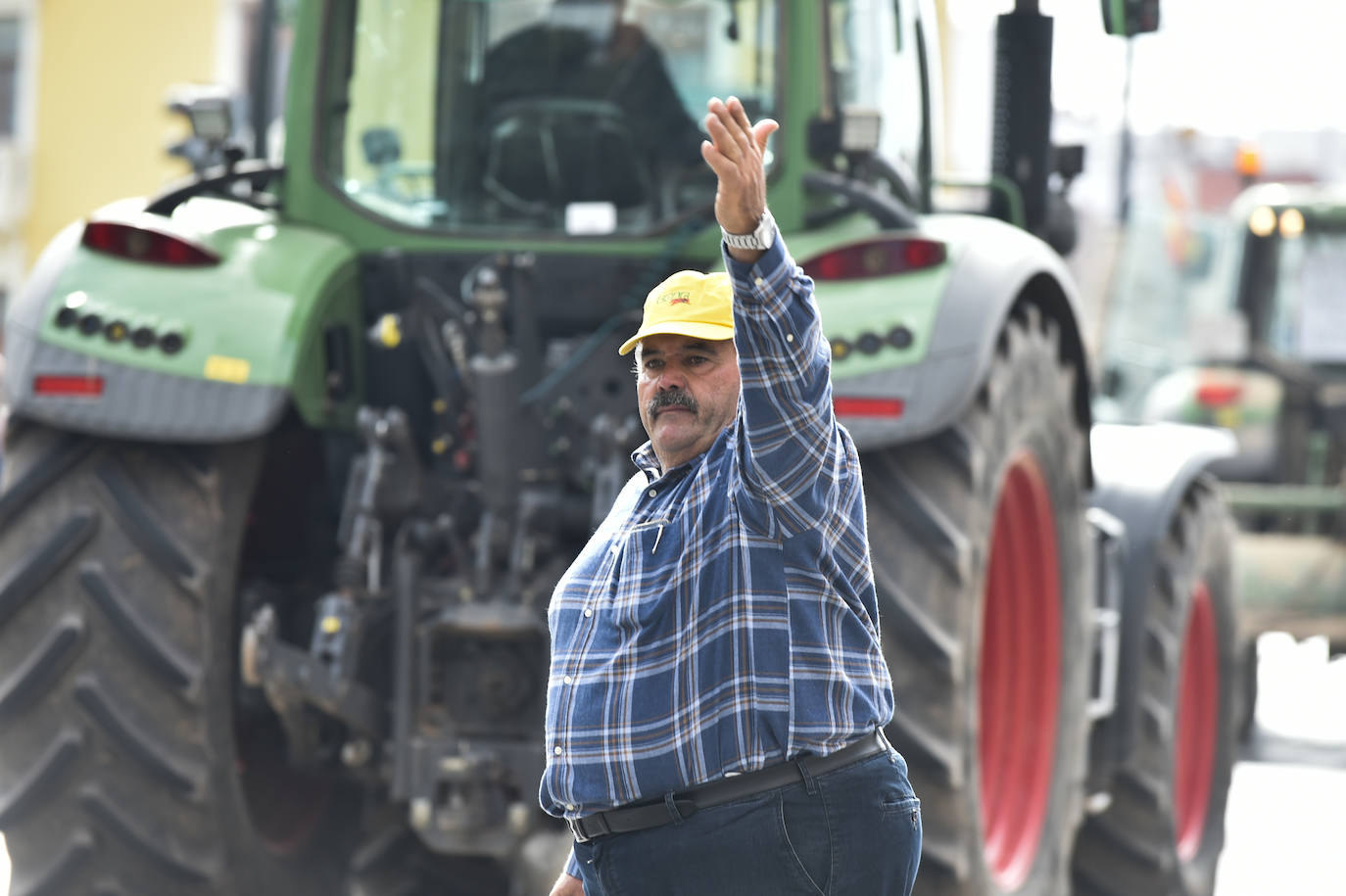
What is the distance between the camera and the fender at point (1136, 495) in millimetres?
6078

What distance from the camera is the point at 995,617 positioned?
5379mm

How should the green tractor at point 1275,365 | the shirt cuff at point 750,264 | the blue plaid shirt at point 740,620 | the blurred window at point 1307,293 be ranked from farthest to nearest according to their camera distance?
the blurred window at point 1307,293 < the green tractor at point 1275,365 < the blue plaid shirt at point 740,620 < the shirt cuff at point 750,264

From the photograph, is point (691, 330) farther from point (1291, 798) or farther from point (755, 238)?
point (1291, 798)

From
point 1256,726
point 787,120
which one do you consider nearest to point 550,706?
point 787,120

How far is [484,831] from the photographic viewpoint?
4.76m

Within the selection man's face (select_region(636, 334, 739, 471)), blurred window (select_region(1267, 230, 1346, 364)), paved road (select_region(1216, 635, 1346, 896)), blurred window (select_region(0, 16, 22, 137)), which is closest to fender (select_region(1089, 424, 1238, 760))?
paved road (select_region(1216, 635, 1346, 896))

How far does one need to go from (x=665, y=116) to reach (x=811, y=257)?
33.6 inches

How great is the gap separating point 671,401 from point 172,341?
190cm

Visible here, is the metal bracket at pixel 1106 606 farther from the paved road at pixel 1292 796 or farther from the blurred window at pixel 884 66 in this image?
the paved road at pixel 1292 796

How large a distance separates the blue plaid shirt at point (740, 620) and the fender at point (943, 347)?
1.34 meters

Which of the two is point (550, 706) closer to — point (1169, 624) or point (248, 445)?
point (248, 445)

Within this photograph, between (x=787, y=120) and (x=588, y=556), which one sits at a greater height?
(x=787, y=120)

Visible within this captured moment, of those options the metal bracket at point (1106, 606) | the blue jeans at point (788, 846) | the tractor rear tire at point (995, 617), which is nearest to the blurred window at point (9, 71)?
the metal bracket at point (1106, 606)

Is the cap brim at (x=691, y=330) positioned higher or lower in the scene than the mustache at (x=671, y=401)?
higher
